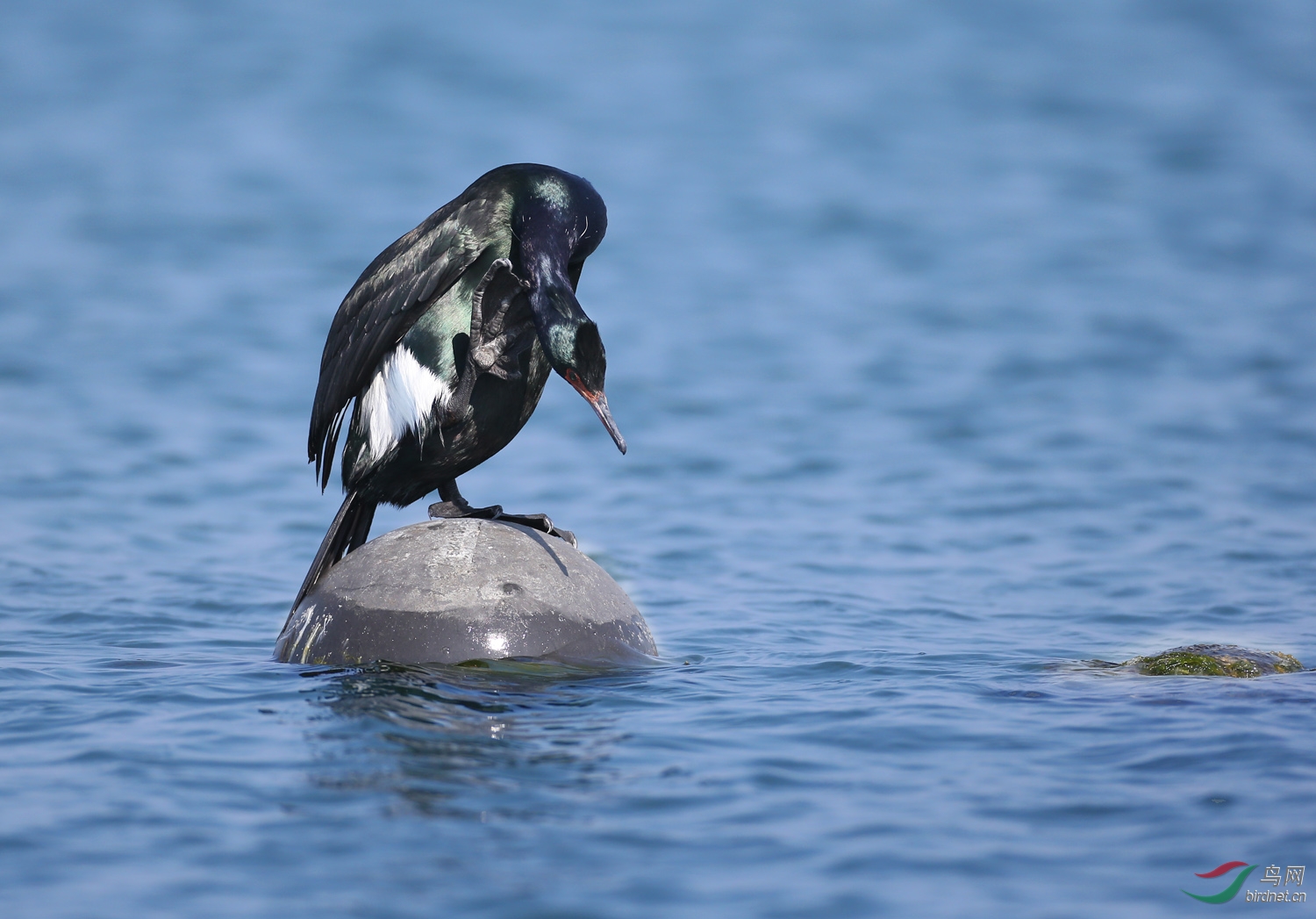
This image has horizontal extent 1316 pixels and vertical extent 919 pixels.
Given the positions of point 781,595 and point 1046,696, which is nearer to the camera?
point 1046,696

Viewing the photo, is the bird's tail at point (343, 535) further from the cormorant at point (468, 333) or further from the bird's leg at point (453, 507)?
the bird's leg at point (453, 507)

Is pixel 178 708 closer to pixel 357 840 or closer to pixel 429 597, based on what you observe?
pixel 429 597

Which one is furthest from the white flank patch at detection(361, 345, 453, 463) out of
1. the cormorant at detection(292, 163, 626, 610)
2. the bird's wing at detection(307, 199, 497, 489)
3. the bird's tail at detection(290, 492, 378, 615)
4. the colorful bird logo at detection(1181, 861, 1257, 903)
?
the colorful bird logo at detection(1181, 861, 1257, 903)

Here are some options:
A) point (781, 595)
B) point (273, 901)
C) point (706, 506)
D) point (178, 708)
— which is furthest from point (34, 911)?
point (706, 506)

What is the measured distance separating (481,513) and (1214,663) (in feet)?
11.3

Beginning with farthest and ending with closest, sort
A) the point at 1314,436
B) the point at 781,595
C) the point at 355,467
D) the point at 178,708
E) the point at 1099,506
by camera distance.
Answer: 1. the point at 1314,436
2. the point at 1099,506
3. the point at 781,595
4. the point at 355,467
5. the point at 178,708

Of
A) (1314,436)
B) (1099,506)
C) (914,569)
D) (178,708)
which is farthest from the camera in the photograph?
(1314,436)

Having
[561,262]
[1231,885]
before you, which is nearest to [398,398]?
[561,262]

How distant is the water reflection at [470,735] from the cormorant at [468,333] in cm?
88

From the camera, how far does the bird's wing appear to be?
20.2ft

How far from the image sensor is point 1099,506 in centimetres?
1150

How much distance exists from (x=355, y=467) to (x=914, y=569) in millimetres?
4499

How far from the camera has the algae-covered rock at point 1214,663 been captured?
6.36 metres
